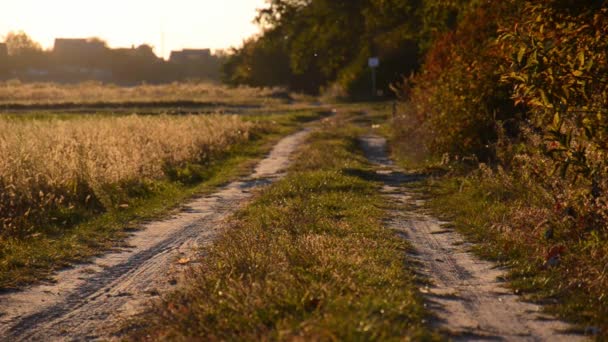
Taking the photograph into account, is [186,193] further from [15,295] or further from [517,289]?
[517,289]

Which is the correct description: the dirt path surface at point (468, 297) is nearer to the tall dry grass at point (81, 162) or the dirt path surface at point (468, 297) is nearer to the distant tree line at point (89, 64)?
the tall dry grass at point (81, 162)

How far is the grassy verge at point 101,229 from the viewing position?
34.7 feet

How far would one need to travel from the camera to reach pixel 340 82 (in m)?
58.9

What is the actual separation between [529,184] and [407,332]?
7.17 meters

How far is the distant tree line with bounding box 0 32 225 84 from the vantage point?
102375mm

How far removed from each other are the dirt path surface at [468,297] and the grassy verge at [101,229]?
410cm

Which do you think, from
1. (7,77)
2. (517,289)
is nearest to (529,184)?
(517,289)

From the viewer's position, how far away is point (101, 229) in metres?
13.4

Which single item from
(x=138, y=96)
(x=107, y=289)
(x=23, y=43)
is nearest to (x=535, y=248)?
(x=107, y=289)

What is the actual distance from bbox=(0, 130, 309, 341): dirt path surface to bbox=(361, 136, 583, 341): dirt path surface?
271 centimetres

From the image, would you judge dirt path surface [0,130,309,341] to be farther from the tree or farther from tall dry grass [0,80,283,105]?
the tree

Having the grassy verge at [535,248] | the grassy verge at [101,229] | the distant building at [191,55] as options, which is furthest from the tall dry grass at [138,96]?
the distant building at [191,55]

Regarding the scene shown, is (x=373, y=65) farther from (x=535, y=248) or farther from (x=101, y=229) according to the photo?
(x=535, y=248)

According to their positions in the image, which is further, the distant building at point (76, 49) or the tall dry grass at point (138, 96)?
the distant building at point (76, 49)
